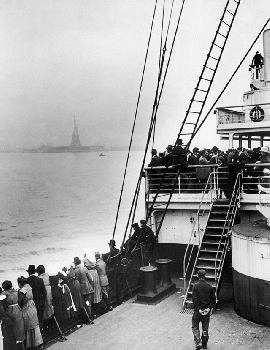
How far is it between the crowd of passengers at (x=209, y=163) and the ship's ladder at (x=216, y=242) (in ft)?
1.23

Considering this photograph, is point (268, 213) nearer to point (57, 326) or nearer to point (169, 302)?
point (169, 302)

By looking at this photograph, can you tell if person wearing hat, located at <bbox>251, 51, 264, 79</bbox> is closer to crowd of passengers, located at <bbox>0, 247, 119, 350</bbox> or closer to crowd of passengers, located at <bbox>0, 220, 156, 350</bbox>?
crowd of passengers, located at <bbox>0, 220, 156, 350</bbox>

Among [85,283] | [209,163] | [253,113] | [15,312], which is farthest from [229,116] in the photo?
[15,312]

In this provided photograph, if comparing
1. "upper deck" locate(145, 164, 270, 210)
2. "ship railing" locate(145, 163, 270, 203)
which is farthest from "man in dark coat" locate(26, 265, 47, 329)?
"ship railing" locate(145, 163, 270, 203)

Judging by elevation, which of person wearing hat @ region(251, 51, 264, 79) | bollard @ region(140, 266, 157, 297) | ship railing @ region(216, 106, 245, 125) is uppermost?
person wearing hat @ region(251, 51, 264, 79)

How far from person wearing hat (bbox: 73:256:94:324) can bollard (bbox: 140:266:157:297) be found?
215 cm

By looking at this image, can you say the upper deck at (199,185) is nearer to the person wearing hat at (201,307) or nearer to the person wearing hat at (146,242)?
the person wearing hat at (146,242)

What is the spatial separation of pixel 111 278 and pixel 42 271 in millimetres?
3062

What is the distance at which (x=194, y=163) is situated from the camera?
52.2 feet

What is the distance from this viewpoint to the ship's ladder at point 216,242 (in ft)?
39.6

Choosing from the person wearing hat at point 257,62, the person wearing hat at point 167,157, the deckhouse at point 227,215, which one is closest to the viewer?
the deckhouse at point 227,215

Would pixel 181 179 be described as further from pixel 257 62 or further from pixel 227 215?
pixel 257 62

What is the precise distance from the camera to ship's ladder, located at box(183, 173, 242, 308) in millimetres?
12070

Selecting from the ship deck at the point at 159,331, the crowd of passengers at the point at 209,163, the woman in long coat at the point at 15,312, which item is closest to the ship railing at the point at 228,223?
the crowd of passengers at the point at 209,163
